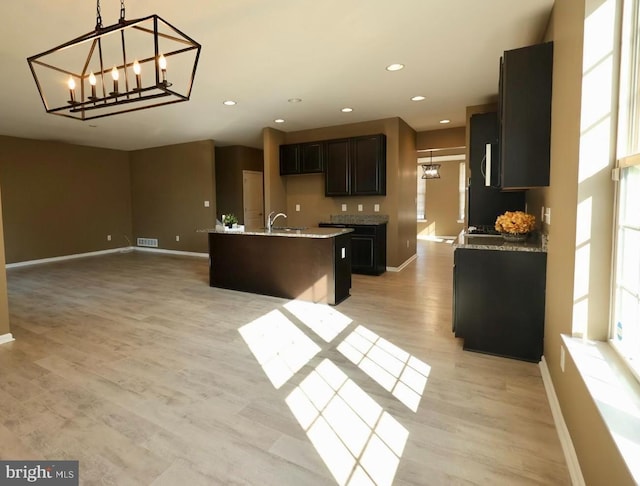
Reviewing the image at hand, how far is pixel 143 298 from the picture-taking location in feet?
15.0

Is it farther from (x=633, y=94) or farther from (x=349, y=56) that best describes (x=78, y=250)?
(x=633, y=94)

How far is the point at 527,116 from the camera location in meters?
2.49

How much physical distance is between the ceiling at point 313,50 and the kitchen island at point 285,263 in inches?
72.2

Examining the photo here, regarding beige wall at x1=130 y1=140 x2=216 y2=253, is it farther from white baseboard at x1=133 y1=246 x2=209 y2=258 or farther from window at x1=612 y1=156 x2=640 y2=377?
window at x1=612 y1=156 x2=640 y2=377

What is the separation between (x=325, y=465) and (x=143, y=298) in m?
3.79

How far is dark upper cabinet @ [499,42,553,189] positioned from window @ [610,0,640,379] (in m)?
0.95

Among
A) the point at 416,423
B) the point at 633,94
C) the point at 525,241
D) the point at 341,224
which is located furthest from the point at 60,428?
the point at 341,224

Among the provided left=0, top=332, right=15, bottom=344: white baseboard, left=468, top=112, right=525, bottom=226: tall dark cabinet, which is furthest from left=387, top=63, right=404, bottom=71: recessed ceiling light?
left=0, top=332, right=15, bottom=344: white baseboard

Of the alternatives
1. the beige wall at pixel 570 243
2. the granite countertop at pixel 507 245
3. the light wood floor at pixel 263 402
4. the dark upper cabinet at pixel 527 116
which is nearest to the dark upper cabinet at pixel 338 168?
the light wood floor at pixel 263 402

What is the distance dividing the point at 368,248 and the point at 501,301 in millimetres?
3121

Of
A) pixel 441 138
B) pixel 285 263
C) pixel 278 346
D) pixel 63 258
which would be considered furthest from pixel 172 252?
pixel 441 138

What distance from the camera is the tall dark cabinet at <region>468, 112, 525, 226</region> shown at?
396cm

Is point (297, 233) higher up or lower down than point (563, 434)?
higher up

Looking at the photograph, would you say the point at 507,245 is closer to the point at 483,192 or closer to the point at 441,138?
the point at 483,192
